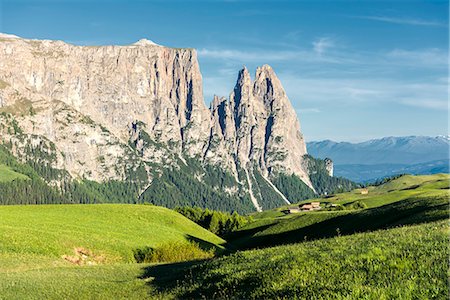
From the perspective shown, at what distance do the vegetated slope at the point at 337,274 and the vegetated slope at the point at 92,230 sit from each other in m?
34.3

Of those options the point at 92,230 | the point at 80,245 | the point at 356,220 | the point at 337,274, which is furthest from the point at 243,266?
the point at 356,220

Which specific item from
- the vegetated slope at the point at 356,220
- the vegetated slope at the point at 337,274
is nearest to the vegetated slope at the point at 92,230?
the vegetated slope at the point at 356,220

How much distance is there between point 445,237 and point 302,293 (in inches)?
446

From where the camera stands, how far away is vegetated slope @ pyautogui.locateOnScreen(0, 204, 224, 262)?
59.2 metres

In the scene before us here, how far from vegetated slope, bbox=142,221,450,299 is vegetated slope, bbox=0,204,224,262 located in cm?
3431

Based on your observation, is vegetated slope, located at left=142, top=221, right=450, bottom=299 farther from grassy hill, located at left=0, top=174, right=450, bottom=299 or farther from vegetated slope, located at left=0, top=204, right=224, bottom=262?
vegetated slope, located at left=0, top=204, right=224, bottom=262

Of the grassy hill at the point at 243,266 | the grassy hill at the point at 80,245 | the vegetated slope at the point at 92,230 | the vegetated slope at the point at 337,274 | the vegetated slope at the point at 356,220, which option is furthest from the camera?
the vegetated slope at the point at 356,220

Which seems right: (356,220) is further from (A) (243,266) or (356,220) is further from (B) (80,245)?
(A) (243,266)

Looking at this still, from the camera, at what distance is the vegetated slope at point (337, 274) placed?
16.6 meters

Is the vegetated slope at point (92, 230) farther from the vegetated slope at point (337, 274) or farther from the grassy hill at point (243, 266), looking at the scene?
the vegetated slope at point (337, 274)

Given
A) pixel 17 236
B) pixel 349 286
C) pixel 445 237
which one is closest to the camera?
pixel 349 286

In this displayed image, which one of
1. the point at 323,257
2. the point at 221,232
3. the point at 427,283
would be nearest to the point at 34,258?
the point at 323,257

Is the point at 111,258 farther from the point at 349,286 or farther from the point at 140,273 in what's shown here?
the point at 349,286

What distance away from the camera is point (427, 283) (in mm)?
16219
